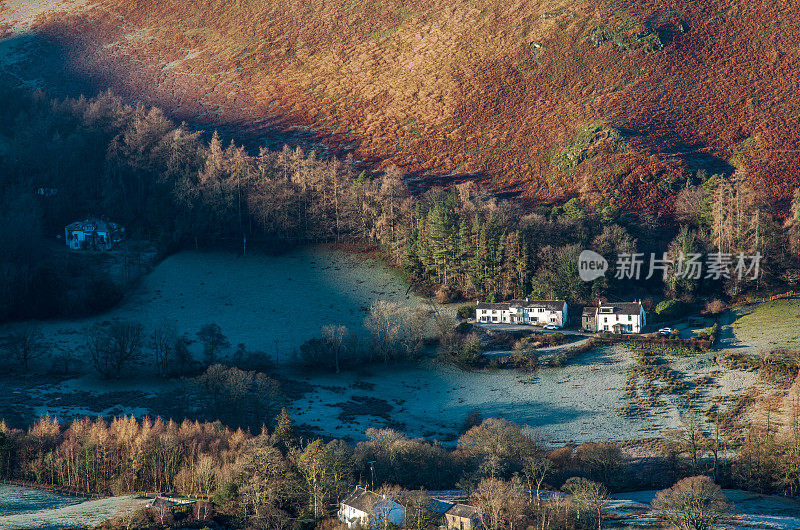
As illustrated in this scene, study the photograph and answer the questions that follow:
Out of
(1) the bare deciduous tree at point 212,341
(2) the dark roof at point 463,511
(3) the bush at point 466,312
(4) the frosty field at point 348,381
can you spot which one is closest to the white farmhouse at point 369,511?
(2) the dark roof at point 463,511

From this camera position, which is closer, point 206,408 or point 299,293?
point 206,408

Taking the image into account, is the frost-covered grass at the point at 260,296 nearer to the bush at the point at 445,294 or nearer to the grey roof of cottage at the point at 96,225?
the bush at the point at 445,294

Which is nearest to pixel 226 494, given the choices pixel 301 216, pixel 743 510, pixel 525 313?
pixel 743 510

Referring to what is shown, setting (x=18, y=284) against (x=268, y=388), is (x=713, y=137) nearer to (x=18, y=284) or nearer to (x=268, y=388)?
(x=268, y=388)

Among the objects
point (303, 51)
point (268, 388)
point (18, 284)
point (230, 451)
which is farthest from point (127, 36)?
point (230, 451)

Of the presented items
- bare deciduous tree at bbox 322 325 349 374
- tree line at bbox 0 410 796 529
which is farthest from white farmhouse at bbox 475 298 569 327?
tree line at bbox 0 410 796 529

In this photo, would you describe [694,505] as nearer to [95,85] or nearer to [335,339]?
[335,339]
